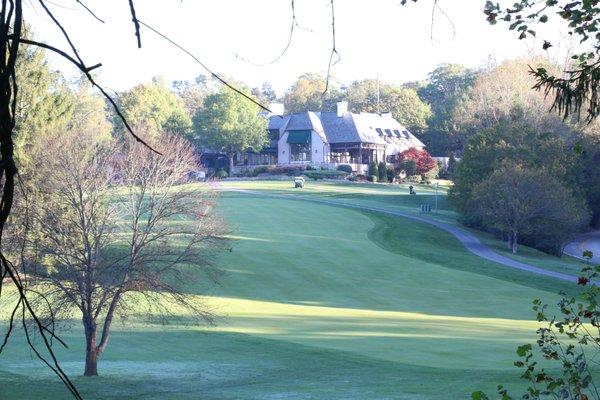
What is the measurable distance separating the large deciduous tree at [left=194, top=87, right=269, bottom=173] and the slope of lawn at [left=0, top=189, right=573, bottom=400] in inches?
1610

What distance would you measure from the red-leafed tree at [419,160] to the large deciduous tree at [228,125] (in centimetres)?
1696

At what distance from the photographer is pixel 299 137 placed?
323ft

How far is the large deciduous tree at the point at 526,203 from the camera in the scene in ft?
168

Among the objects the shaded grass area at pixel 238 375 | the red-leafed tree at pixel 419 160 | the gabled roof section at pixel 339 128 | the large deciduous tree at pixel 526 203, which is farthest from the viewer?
the gabled roof section at pixel 339 128

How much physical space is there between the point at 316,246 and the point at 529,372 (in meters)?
43.7

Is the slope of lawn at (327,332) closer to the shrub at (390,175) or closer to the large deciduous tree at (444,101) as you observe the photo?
the shrub at (390,175)

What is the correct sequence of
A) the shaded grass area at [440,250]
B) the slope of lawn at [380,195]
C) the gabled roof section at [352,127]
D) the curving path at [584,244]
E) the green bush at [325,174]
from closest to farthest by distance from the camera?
the shaded grass area at [440,250]
the curving path at [584,244]
the slope of lawn at [380,195]
the green bush at [325,174]
the gabled roof section at [352,127]

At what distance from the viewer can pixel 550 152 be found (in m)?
57.2

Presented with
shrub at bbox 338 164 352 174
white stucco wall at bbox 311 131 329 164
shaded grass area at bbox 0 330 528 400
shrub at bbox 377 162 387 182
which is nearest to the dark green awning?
white stucco wall at bbox 311 131 329 164

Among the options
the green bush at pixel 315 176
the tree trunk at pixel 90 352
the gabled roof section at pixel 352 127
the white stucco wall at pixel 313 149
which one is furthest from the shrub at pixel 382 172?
the tree trunk at pixel 90 352

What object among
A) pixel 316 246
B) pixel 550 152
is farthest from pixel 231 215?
pixel 550 152

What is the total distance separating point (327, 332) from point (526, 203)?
90.0 feet

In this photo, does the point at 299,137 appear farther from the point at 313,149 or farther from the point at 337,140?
the point at 337,140

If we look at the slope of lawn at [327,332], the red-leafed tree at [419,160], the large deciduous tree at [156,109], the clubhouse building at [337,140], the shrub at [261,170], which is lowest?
the slope of lawn at [327,332]
